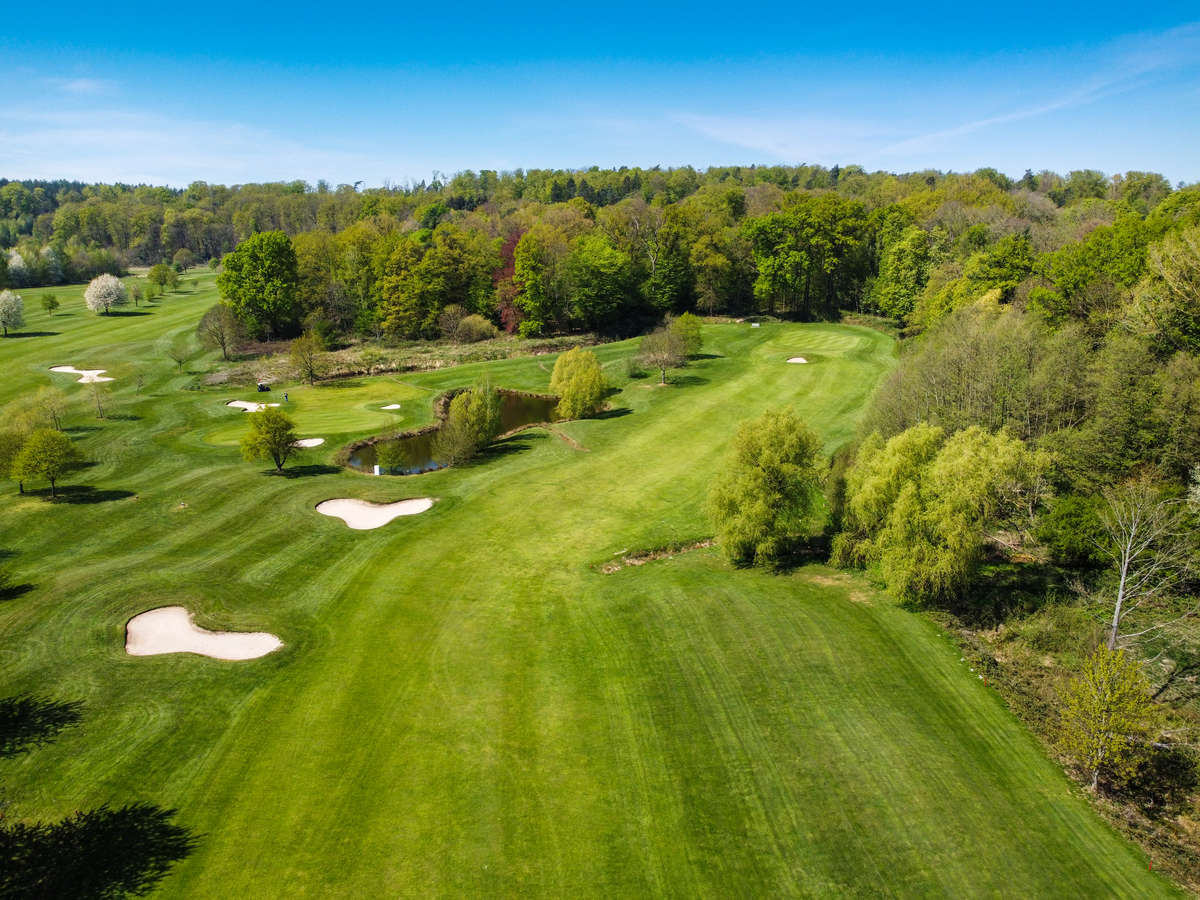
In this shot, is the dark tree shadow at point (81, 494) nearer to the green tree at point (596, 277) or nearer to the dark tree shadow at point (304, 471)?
the dark tree shadow at point (304, 471)

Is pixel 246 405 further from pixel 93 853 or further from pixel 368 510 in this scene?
pixel 93 853

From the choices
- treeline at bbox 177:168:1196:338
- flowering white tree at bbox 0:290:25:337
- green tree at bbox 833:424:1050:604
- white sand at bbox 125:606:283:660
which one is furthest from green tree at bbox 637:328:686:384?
flowering white tree at bbox 0:290:25:337

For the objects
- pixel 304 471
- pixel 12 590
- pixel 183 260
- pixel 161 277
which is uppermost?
pixel 183 260

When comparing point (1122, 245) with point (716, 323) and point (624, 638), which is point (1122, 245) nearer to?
point (624, 638)

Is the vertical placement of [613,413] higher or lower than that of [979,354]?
lower

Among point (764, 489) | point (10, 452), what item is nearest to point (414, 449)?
point (10, 452)

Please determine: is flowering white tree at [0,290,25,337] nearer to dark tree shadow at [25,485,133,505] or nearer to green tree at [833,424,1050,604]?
dark tree shadow at [25,485,133,505]

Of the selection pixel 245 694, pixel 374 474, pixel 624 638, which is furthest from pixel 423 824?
pixel 374 474
